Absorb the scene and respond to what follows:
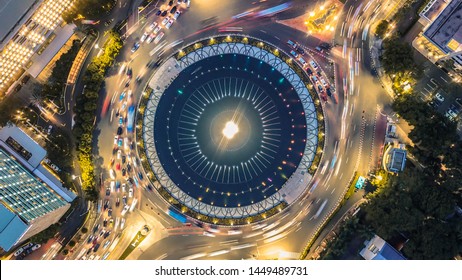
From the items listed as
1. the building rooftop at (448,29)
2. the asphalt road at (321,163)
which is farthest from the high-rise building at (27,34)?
the building rooftop at (448,29)

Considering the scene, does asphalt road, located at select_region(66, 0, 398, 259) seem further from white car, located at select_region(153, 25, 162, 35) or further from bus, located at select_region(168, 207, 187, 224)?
white car, located at select_region(153, 25, 162, 35)

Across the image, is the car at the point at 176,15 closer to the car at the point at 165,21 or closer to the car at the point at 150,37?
the car at the point at 165,21

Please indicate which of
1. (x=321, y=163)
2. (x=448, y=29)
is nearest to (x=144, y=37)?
(x=321, y=163)

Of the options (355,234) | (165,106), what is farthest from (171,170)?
(355,234)

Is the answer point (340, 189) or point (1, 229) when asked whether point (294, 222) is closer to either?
point (340, 189)

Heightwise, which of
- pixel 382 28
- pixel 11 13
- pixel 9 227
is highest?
pixel 382 28

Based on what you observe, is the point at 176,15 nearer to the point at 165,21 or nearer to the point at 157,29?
the point at 165,21

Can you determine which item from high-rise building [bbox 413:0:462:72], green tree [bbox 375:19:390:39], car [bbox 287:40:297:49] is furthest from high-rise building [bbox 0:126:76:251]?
high-rise building [bbox 413:0:462:72]
